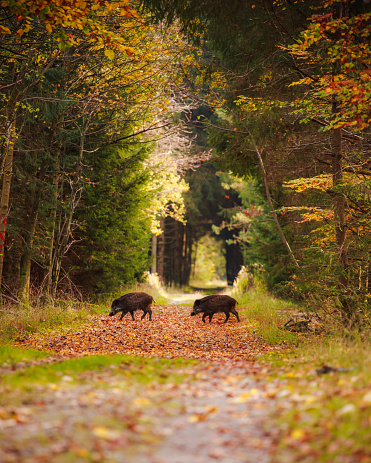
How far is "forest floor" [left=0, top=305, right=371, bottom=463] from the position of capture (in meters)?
3.14

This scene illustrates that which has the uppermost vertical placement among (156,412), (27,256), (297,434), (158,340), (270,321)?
(27,256)

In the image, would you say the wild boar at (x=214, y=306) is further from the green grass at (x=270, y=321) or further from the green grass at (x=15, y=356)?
the green grass at (x=15, y=356)

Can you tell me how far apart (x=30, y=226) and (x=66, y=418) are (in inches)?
380

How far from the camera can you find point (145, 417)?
383 centimetres

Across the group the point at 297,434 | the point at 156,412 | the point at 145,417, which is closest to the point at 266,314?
the point at 156,412

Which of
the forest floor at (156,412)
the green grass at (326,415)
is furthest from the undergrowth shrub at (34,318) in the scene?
the green grass at (326,415)

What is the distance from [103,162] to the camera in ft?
48.7

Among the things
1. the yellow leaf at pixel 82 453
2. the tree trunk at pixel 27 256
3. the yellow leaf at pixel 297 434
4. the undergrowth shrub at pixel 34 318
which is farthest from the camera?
the tree trunk at pixel 27 256

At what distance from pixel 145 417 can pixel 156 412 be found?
0.19 m

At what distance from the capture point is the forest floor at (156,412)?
314 cm

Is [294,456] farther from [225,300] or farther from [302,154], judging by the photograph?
[302,154]

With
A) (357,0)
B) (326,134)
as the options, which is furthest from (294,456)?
(326,134)

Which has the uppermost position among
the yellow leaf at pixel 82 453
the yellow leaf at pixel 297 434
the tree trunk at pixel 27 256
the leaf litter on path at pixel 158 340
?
the tree trunk at pixel 27 256

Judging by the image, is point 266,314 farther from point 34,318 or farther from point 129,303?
point 34,318
